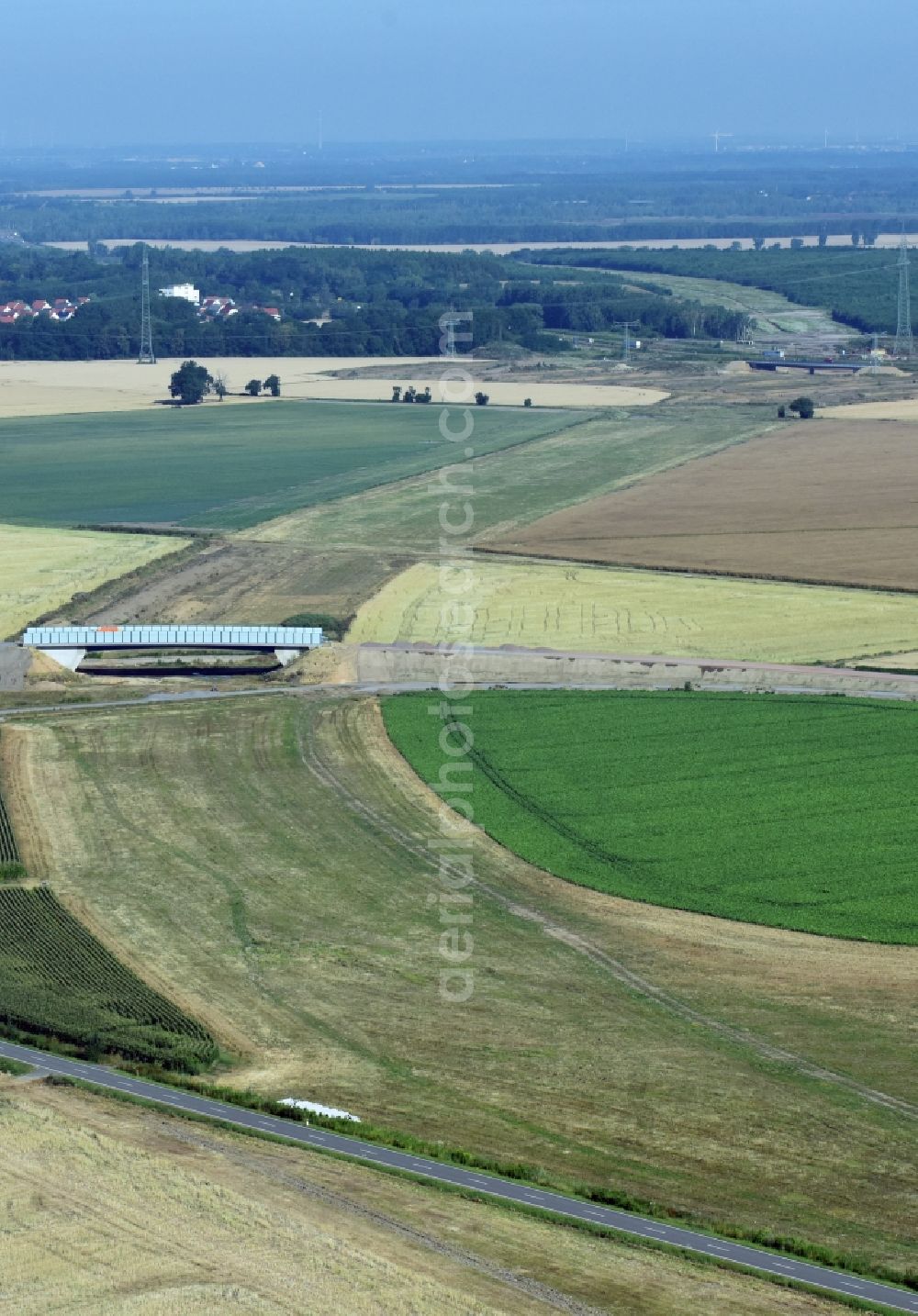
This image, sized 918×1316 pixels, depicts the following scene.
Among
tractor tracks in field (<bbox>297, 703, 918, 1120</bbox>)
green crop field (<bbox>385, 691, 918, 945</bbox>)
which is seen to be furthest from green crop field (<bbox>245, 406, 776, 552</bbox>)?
tractor tracks in field (<bbox>297, 703, 918, 1120</bbox>)

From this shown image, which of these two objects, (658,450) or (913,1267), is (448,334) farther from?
(913,1267)

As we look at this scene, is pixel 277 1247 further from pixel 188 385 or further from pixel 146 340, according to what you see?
pixel 146 340

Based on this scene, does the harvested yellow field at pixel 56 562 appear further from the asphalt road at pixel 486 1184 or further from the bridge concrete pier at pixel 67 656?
the asphalt road at pixel 486 1184

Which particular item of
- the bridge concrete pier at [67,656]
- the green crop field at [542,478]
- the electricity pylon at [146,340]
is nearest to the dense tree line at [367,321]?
the electricity pylon at [146,340]

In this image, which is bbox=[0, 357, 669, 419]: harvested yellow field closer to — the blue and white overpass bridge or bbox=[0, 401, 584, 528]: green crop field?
bbox=[0, 401, 584, 528]: green crop field

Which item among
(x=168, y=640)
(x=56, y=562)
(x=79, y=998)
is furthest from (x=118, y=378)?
(x=79, y=998)

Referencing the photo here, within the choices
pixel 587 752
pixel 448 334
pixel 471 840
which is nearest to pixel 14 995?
pixel 471 840
